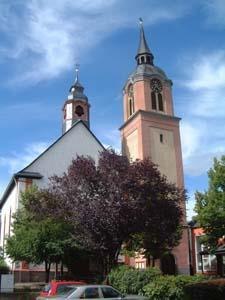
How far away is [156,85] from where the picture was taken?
54.9m

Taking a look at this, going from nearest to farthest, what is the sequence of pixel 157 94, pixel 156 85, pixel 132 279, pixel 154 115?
pixel 132 279, pixel 154 115, pixel 157 94, pixel 156 85

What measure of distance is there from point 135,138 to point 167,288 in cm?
3256

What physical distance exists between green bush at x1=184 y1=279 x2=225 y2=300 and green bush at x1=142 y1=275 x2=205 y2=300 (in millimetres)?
1499

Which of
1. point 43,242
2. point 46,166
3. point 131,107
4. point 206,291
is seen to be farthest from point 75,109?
point 206,291

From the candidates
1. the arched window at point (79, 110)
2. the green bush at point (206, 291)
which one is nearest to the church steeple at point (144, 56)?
→ the arched window at point (79, 110)

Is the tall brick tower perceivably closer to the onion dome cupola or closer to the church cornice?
the church cornice

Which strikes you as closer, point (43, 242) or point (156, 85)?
point (43, 242)

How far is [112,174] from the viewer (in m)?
29.9

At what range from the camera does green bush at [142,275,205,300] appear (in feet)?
67.3

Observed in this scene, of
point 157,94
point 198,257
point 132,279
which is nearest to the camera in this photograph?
point 132,279

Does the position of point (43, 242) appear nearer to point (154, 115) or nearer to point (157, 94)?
point (154, 115)

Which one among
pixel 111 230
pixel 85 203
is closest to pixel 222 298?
pixel 111 230

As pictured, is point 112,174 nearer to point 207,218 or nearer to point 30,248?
point 30,248

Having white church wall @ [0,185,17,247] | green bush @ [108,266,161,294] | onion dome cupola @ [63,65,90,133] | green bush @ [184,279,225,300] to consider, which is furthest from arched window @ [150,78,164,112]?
green bush @ [184,279,225,300]
